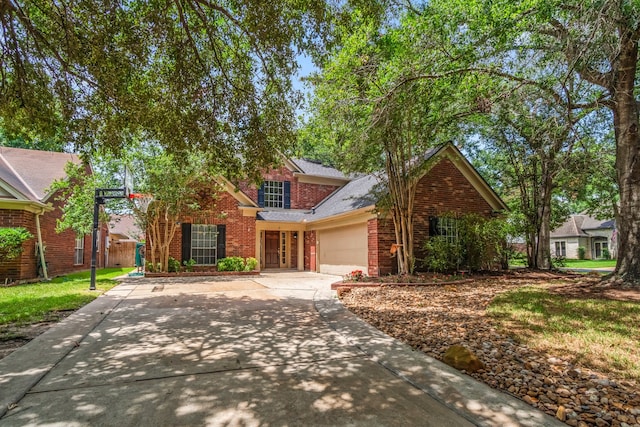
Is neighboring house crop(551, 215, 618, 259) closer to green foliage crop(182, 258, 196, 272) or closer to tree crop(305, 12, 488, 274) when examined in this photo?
tree crop(305, 12, 488, 274)

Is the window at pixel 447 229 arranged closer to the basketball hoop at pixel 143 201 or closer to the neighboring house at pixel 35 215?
the basketball hoop at pixel 143 201

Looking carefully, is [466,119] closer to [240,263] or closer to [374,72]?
[374,72]

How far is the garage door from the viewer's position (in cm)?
1325

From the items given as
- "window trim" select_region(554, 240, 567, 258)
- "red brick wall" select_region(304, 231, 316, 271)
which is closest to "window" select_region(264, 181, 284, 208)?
"red brick wall" select_region(304, 231, 316, 271)

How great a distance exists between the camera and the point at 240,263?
15539 millimetres

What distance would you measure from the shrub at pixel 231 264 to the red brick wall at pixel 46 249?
687 cm

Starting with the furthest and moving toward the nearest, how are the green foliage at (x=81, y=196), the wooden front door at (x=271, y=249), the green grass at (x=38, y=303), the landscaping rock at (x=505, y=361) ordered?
the wooden front door at (x=271, y=249)
the green foliage at (x=81, y=196)
the green grass at (x=38, y=303)
the landscaping rock at (x=505, y=361)

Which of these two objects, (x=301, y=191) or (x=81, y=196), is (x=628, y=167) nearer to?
(x=301, y=191)

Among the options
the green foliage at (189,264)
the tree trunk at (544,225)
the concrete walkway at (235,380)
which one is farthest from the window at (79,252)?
the tree trunk at (544,225)

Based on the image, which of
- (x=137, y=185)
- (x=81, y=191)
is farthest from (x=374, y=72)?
(x=81, y=191)

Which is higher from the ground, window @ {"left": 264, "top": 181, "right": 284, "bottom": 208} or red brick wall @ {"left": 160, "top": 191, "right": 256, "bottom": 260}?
window @ {"left": 264, "top": 181, "right": 284, "bottom": 208}

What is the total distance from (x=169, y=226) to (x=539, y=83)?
552 inches

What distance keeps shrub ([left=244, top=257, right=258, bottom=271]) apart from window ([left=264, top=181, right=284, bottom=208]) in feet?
13.8

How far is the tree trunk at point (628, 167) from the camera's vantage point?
8.51m
